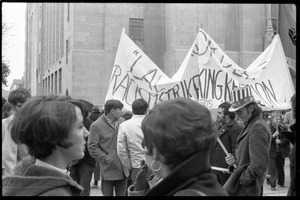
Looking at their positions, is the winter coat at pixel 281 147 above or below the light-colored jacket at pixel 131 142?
below

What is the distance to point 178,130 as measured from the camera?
1.75 meters

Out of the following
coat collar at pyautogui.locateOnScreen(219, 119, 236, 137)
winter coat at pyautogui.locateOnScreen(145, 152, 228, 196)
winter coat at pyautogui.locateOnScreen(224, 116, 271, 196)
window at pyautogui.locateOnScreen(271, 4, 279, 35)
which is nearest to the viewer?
winter coat at pyautogui.locateOnScreen(145, 152, 228, 196)

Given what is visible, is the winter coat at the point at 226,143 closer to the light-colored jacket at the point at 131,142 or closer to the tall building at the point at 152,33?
the light-colored jacket at the point at 131,142

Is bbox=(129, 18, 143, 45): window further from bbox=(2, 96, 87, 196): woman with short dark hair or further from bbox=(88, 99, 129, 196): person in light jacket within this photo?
bbox=(2, 96, 87, 196): woman with short dark hair

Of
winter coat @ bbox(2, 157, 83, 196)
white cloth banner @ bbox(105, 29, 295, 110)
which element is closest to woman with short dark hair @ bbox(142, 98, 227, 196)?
winter coat @ bbox(2, 157, 83, 196)

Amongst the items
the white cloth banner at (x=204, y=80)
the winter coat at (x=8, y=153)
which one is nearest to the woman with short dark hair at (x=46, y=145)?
the winter coat at (x=8, y=153)

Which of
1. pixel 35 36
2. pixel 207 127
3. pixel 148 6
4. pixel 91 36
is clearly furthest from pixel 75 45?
pixel 35 36

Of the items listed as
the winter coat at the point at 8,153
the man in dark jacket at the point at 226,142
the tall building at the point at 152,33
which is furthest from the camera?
the tall building at the point at 152,33

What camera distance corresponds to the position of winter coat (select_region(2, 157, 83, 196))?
1989 millimetres

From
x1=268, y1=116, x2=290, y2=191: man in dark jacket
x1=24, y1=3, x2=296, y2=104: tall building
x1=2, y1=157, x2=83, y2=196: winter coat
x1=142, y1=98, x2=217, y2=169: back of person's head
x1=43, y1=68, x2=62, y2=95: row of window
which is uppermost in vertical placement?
x1=24, y1=3, x2=296, y2=104: tall building

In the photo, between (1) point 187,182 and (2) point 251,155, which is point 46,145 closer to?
Answer: (1) point 187,182

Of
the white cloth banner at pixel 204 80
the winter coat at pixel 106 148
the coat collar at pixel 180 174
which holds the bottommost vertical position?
the winter coat at pixel 106 148

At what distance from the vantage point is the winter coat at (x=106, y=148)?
21.4 feet

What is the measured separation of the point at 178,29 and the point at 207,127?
30807 millimetres
